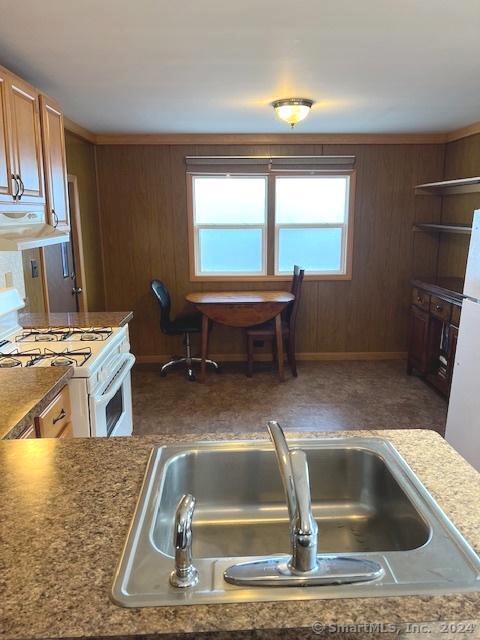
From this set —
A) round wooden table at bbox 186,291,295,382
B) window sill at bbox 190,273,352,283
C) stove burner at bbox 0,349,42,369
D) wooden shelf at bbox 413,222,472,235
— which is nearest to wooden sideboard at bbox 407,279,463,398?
wooden shelf at bbox 413,222,472,235

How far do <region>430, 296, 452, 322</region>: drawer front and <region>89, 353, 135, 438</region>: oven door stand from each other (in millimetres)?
2584

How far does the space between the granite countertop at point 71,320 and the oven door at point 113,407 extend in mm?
261

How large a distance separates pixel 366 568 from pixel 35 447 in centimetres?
92

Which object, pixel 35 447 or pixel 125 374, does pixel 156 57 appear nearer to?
pixel 125 374

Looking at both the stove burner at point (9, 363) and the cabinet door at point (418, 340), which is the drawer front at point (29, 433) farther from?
the cabinet door at point (418, 340)

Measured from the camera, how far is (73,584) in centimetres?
84

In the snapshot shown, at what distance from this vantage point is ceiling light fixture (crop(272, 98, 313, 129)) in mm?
3436

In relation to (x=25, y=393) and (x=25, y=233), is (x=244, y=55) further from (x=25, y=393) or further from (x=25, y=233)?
(x=25, y=393)

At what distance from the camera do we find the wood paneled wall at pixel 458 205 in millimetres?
4613

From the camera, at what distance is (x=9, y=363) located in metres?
2.26

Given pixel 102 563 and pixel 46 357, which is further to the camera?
pixel 46 357

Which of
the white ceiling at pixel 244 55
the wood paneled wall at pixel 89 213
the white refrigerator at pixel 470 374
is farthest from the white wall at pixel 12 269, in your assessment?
the white refrigerator at pixel 470 374

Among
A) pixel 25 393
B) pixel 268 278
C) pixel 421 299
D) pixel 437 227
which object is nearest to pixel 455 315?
pixel 421 299

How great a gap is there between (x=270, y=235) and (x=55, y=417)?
12.0ft
